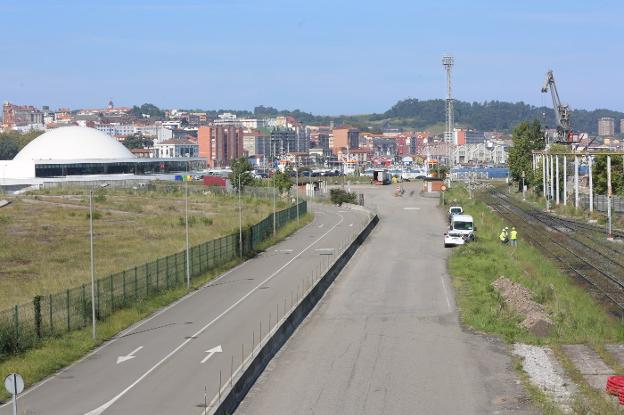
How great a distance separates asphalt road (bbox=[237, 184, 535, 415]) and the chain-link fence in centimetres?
689

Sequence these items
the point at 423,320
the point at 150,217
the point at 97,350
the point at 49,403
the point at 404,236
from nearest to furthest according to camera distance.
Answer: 1. the point at 49,403
2. the point at 97,350
3. the point at 423,320
4. the point at 404,236
5. the point at 150,217

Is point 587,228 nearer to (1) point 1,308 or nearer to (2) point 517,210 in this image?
(2) point 517,210

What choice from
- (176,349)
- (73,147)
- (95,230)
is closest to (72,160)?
(73,147)

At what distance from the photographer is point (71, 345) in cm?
2805

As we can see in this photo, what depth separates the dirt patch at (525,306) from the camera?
30.3 metres

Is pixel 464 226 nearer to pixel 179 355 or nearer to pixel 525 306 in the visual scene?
pixel 525 306

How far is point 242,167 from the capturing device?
130m

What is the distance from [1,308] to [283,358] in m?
13.3

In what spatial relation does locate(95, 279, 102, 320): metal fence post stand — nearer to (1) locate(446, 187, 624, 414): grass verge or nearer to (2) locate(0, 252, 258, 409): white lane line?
(2) locate(0, 252, 258, 409): white lane line

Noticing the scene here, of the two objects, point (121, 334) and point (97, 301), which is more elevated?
point (97, 301)

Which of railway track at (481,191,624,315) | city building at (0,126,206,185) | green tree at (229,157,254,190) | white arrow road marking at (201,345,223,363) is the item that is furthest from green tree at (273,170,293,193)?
white arrow road marking at (201,345,223,363)

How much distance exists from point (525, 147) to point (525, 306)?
102 m

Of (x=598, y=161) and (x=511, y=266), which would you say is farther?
(x=598, y=161)

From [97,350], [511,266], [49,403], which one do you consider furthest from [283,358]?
[511,266]
